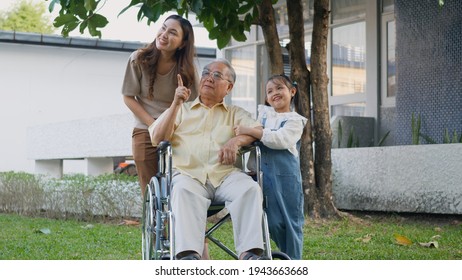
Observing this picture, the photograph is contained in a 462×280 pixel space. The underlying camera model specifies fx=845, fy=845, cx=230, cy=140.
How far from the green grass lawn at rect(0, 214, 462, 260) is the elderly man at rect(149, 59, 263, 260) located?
201 cm

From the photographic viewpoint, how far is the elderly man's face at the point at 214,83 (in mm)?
4477

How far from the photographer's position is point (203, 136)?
4.47 m

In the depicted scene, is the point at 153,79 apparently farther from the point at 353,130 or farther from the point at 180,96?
the point at 353,130

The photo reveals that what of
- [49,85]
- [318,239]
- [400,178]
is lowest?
[318,239]

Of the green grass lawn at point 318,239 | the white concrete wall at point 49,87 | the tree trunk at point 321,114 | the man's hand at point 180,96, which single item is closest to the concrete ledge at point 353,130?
the green grass lawn at point 318,239

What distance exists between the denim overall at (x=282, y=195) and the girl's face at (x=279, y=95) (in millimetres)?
141

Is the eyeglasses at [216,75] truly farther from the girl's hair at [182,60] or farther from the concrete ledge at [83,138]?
the concrete ledge at [83,138]

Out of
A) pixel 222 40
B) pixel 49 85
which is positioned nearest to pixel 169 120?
pixel 222 40

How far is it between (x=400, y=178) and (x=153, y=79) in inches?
185

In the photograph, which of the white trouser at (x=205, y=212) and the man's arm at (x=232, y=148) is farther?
the man's arm at (x=232, y=148)

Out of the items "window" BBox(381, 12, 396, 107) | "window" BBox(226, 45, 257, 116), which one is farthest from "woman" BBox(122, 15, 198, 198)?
"window" BBox(226, 45, 257, 116)

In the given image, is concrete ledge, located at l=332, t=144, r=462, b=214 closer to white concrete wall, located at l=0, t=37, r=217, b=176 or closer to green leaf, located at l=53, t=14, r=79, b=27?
green leaf, located at l=53, t=14, r=79, b=27

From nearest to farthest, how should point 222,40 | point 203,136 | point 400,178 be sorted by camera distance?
point 203,136 < point 222,40 < point 400,178
